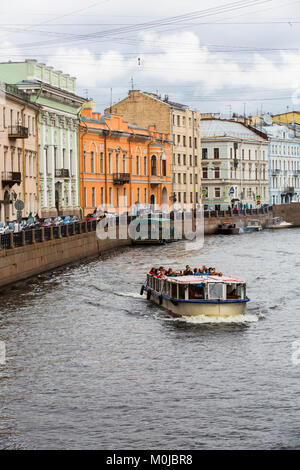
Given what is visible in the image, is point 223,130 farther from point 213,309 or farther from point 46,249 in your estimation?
point 213,309

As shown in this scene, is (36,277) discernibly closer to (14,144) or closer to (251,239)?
(14,144)

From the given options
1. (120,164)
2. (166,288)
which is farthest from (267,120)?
(166,288)

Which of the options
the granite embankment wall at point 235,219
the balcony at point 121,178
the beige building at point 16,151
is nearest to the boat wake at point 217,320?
the beige building at point 16,151

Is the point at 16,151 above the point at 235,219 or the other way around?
above

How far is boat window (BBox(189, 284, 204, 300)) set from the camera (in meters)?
27.2

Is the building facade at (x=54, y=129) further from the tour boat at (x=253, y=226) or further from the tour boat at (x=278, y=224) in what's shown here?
the tour boat at (x=278, y=224)

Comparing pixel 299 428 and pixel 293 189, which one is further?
pixel 293 189

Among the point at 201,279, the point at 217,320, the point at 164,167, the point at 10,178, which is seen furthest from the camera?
the point at 164,167

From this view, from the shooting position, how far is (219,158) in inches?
3804

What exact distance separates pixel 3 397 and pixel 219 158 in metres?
79.8

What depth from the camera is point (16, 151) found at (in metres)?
51.1

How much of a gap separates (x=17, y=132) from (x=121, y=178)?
22.2 meters

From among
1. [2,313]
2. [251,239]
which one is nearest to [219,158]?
[251,239]

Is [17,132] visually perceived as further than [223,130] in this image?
No
